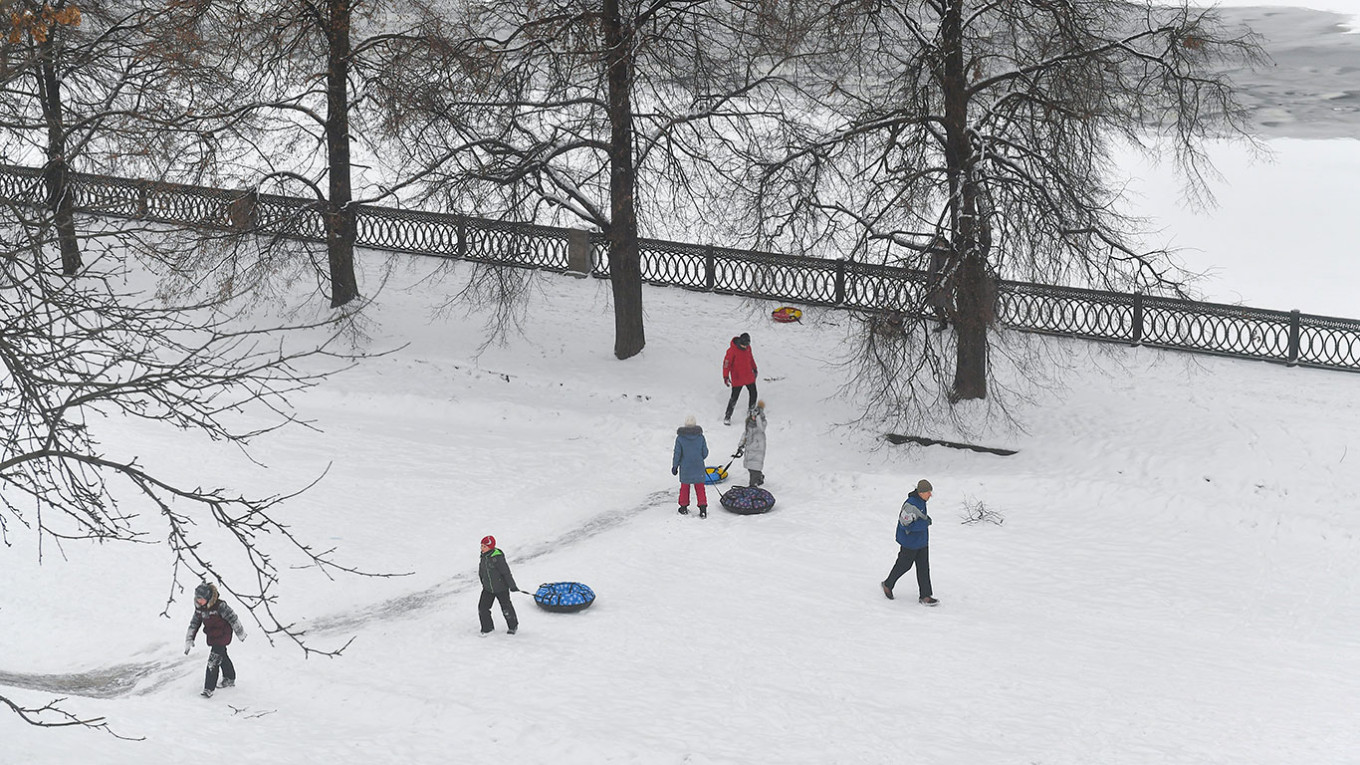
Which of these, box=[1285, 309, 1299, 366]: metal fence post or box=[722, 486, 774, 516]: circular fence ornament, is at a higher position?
box=[1285, 309, 1299, 366]: metal fence post

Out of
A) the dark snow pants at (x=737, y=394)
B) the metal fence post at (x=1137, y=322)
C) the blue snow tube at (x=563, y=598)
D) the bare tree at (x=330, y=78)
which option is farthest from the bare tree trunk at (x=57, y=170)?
the metal fence post at (x=1137, y=322)

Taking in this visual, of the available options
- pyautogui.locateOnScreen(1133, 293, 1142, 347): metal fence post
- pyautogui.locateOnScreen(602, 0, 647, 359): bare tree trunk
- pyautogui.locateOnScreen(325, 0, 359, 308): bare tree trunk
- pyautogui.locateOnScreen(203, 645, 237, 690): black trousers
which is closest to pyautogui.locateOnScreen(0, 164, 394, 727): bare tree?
pyautogui.locateOnScreen(203, 645, 237, 690): black trousers

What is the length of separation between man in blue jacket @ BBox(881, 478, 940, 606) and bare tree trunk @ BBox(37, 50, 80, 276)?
8.93 meters

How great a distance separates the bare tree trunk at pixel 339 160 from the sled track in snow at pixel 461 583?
8.27 meters

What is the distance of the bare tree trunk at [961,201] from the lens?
1914 centimetres

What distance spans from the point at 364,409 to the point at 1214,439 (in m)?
13.4

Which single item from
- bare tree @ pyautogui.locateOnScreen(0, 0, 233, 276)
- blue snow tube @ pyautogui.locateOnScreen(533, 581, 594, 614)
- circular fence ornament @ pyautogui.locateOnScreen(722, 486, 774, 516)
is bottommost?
blue snow tube @ pyautogui.locateOnScreen(533, 581, 594, 614)

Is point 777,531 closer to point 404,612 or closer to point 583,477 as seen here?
point 583,477

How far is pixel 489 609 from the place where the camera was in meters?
14.5

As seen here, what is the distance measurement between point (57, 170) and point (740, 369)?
1063cm

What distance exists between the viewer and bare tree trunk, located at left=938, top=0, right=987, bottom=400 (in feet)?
62.8

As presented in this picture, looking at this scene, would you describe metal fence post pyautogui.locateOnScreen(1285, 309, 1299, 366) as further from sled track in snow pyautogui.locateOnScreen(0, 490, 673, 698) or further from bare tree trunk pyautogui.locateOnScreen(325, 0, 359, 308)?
bare tree trunk pyautogui.locateOnScreen(325, 0, 359, 308)

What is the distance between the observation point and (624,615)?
15.1 metres

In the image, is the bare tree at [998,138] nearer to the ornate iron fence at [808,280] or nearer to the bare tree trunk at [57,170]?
the ornate iron fence at [808,280]
